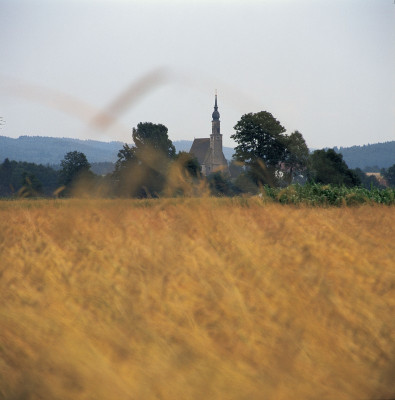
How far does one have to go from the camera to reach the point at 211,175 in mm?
6457

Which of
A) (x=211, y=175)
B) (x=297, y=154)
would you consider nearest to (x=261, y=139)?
(x=297, y=154)

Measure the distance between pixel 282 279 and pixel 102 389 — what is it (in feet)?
3.61

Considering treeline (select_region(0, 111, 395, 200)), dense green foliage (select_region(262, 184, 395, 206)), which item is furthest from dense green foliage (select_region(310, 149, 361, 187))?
dense green foliage (select_region(262, 184, 395, 206))

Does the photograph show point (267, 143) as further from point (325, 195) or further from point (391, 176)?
point (391, 176)

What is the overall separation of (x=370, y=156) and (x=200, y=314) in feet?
470

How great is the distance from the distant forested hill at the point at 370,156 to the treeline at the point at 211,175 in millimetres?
89793

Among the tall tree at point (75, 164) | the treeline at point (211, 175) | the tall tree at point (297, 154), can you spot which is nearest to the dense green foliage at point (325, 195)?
the treeline at point (211, 175)

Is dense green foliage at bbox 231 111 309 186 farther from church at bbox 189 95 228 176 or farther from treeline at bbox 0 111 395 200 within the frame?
church at bbox 189 95 228 176

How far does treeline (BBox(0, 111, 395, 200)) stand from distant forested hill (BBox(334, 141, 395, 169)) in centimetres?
8979

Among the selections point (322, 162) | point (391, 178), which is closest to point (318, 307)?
point (322, 162)

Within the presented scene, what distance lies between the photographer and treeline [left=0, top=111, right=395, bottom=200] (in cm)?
282

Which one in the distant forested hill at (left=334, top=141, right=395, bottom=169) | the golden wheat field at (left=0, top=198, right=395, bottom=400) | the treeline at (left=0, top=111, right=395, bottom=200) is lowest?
the golden wheat field at (left=0, top=198, right=395, bottom=400)

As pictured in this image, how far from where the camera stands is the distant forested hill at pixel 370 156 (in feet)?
421

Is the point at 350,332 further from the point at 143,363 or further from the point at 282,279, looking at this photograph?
the point at 143,363
